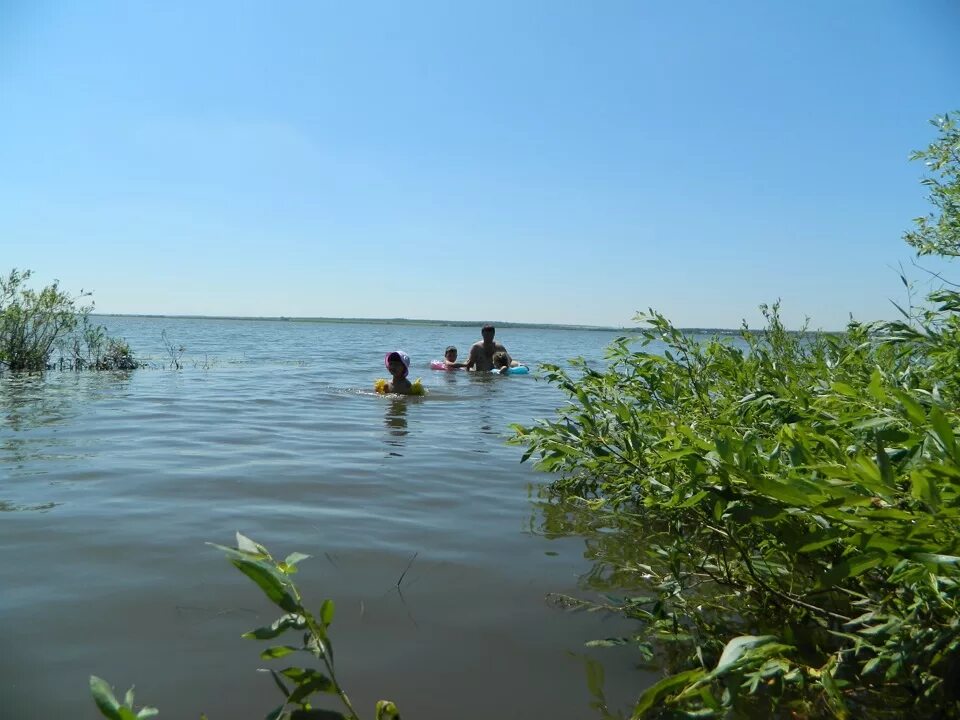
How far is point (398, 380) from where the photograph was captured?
43.7 ft

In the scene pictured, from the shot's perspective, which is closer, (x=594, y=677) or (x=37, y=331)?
(x=594, y=677)

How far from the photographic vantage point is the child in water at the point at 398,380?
42.8ft

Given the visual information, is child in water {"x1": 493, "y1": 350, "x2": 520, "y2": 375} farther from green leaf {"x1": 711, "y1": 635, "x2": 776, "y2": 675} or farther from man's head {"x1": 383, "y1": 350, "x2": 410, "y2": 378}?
green leaf {"x1": 711, "y1": 635, "x2": 776, "y2": 675}

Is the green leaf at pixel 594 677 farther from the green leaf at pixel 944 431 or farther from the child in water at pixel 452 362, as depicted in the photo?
the child in water at pixel 452 362

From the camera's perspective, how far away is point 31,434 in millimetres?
7734

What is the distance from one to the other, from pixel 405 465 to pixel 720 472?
17.3ft

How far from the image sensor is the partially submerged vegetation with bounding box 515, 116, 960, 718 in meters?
1.65

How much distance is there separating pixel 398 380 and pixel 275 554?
364 inches

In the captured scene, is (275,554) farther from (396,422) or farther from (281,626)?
(396,422)

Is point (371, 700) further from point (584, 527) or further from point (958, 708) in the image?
point (584, 527)

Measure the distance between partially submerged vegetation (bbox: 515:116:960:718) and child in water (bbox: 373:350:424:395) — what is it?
862 cm

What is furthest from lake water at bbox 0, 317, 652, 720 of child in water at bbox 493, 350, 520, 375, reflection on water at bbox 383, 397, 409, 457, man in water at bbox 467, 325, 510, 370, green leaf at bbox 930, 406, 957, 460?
man in water at bbox 467, 325, 510, 370

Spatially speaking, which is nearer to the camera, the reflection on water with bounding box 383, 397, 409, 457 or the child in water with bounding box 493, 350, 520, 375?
the reflection on water with bounding box 383, 397, 409, 457

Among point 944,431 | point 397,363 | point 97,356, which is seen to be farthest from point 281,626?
point 97,356
